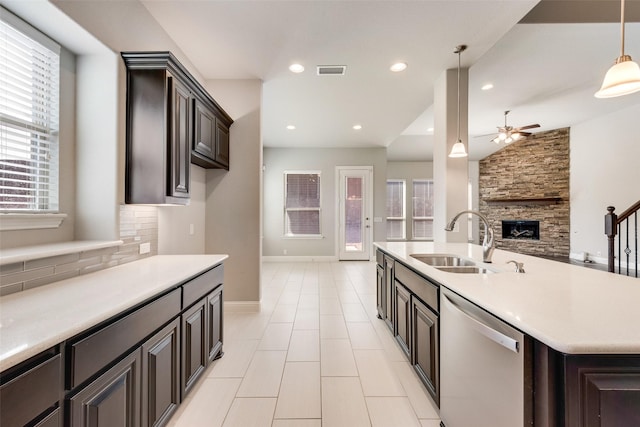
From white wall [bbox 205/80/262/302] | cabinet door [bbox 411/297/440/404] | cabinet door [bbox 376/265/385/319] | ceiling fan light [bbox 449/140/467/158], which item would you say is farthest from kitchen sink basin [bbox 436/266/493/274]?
white wall [bbox 205/80/262/302]

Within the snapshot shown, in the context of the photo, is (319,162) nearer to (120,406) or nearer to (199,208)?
(199,208)

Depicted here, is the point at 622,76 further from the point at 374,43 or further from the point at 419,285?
the point at 374,43

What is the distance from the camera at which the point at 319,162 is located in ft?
23.6

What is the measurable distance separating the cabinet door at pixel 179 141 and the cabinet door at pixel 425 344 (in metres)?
2.02

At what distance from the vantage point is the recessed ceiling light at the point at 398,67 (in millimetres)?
3211

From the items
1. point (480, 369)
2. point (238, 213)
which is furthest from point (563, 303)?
point (238, 213)

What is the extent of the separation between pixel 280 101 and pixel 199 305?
3385 mm

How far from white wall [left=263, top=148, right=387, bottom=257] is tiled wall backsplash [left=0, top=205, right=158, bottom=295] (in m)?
4.70

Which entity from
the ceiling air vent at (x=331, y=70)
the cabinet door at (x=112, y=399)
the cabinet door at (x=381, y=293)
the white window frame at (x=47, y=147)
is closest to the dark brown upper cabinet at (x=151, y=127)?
the white window frame at (x=47, y=147)

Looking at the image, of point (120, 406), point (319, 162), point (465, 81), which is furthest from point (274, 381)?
point (319, 162)

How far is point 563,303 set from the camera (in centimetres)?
113

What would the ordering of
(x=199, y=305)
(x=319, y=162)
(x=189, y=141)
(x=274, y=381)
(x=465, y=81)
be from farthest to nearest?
(x=319, y=162) < (x=465, y=81) < (x=189, y=141) < (x=274, y=381) < (x=199, y=305)

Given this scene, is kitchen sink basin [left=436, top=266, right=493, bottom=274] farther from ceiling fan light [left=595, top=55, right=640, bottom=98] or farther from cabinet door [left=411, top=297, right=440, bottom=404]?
ceiling fan light [left=595, top=55, right=640, bottom=98]

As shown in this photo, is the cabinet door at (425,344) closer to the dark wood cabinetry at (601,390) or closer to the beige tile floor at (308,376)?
the beige tile floor at (308,376)
